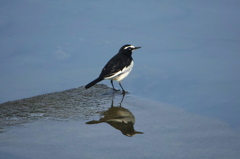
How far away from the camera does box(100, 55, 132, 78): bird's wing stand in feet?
26.6

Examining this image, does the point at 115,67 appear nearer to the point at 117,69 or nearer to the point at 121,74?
the point at 117,69

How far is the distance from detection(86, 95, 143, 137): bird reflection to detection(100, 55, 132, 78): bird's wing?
88 cm

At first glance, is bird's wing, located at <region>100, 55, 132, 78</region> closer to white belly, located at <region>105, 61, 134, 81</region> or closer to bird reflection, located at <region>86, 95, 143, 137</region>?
white belly, located at <region>105, 61, 134, 81</region>

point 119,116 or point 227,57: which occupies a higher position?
point 227,57

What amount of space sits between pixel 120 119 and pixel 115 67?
167cm

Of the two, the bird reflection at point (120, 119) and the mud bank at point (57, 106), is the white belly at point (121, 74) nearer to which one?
the mud bank at point (57, 106)

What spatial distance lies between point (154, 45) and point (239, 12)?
267 cm

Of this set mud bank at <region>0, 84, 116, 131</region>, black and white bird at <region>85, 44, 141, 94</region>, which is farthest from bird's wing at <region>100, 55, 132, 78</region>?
mud bank at <region>0, 84, 116, 131</region>

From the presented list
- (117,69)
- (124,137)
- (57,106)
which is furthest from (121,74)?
(124,137)

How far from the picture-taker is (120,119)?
686cm

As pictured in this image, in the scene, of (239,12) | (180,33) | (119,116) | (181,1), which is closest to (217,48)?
(180,33)

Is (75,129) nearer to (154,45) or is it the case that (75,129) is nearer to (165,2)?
(154,45)

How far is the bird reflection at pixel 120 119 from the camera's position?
636 centimetres

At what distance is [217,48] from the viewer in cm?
954
